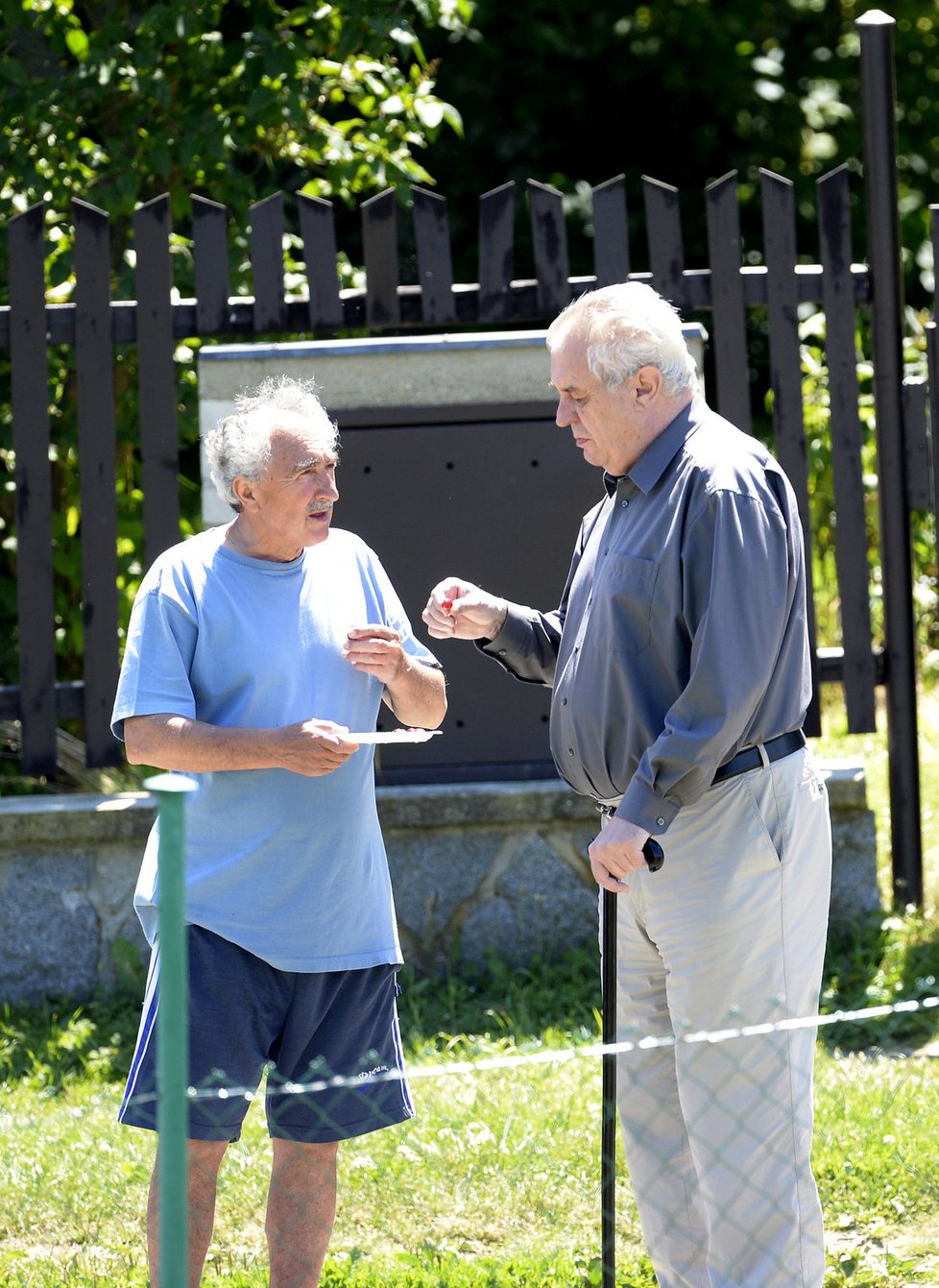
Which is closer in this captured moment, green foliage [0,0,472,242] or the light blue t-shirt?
the light blue t-shirt

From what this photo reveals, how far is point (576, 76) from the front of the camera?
10.0m

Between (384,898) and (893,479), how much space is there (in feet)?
8.88

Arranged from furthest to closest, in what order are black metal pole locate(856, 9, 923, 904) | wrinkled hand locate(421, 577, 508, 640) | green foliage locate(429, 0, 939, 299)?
1. green foliage locate(429, 0, 939, 299)
2. black metal pole locate(856, 9, 923, 904)
3. wrinkled hand locate(421, 577, 508, 640)

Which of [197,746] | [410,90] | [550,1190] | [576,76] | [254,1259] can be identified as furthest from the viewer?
[576,76]

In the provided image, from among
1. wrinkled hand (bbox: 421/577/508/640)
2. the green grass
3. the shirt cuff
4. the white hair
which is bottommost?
the green grass

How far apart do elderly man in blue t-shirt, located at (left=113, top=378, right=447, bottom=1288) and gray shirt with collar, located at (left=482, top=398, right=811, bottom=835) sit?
0.38 metres

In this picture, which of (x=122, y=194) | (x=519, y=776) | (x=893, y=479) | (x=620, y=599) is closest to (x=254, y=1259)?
(x=620, y=599)

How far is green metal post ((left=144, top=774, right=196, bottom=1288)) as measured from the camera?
1.94 metres

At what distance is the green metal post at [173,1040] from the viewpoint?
6.36 feet

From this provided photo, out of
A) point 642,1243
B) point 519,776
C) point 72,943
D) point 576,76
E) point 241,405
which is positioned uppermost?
point 576,76

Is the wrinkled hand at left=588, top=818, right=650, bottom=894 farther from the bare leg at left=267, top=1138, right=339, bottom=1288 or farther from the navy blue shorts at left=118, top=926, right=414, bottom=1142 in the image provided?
the bare leg at left=267, top=1138, right=339, bottom=1288

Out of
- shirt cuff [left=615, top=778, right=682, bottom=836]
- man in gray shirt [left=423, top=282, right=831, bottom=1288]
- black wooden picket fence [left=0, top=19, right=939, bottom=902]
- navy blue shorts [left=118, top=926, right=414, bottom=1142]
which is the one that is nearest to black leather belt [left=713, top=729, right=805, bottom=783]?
man in gray shirt [left=423, top=282, right=831, bottom=1288]

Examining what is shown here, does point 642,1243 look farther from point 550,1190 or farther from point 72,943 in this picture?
point 72,943

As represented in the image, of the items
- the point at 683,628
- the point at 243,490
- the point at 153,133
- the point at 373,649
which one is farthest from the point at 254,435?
the point at 153,133
